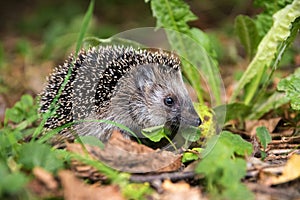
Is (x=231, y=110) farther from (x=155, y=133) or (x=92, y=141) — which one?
(x=92, y=141)

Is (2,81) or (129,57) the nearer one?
(129,57)

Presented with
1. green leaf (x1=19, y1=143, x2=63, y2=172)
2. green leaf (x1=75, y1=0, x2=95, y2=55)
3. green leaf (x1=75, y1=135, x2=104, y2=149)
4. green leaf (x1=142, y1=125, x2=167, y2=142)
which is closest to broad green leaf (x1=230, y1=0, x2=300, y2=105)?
green leaf (x1=142, y1=125, x2=167, y2=142)

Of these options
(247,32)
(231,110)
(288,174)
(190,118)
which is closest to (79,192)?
(288,174)

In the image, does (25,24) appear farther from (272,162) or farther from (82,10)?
(272,162)

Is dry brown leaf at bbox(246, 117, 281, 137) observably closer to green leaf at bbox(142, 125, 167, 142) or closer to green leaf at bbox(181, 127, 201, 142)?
green leaf at bbox(181, 127, 201, 142)

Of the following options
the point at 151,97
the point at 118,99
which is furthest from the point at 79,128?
the point at 151,97
